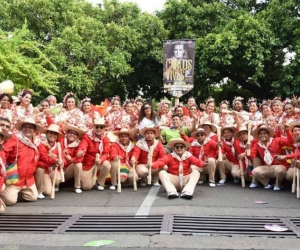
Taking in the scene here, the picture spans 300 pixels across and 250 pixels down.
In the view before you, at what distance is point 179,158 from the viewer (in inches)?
315

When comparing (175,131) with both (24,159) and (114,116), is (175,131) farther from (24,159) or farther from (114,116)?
(24,159)

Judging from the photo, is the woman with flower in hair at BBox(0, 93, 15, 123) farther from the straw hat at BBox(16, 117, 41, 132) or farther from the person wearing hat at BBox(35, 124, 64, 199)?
the straw hat at BBox(16, 117, 41, 132)

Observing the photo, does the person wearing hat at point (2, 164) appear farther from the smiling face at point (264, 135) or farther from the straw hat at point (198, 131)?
the smiling face at point (264, 135)

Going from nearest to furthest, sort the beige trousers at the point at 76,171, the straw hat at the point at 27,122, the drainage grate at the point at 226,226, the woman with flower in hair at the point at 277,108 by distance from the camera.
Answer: the drainage grate at the point at 226,226
the straw hat at the point at 27,122
the beige trousers at the point at 76,171
the woman with flower in hair at the point at 277,108

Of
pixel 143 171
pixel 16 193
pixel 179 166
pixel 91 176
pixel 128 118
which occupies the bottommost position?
pixel 16 193

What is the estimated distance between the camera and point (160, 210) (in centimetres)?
635

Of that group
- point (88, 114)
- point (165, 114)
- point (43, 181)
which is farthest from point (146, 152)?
point (165, 114)

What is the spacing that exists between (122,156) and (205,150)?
1.71 metres

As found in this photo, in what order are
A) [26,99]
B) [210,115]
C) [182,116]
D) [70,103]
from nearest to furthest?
[26,99], [70,103], [182,116], [210,115]

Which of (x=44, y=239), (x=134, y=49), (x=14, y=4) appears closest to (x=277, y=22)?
(x=134, y=49)

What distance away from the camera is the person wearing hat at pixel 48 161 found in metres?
7.57

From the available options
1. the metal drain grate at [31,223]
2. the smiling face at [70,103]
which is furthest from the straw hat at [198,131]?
the metal drain grate at [31,223]

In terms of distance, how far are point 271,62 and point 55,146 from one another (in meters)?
14.4

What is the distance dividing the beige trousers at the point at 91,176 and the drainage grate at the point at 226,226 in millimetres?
2675
